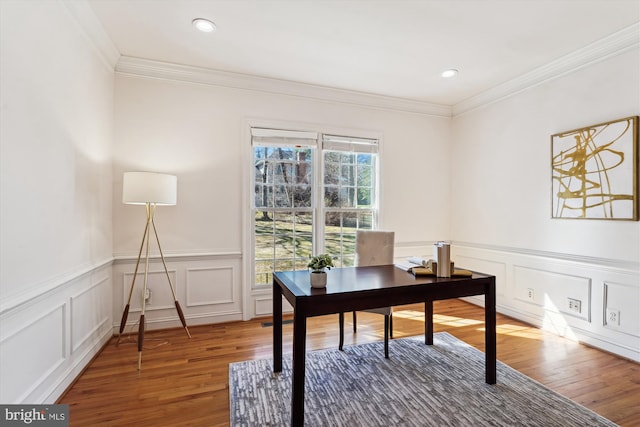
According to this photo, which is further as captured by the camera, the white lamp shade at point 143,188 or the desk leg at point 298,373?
the white lamp shade at point 143,188

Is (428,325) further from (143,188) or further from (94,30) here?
(94,30)

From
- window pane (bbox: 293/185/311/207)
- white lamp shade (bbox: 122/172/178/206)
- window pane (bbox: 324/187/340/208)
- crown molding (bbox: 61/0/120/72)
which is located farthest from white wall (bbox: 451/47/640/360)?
crown molding (bbox: 61/0/120/72)

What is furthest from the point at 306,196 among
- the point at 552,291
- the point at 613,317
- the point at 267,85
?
the point at 613,317

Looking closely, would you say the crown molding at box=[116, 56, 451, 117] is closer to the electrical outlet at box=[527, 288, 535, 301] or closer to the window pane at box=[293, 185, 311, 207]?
the window pane at box=[293, 185, 311, 207]

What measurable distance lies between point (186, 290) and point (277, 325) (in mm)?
1463

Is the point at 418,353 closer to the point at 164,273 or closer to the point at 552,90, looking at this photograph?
the point at 164,273

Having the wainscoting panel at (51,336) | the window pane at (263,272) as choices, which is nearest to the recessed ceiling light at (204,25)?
the wainscoting panel at (51,336)

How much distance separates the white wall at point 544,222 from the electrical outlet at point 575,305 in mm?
38

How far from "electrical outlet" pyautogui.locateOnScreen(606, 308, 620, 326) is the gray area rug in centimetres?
114

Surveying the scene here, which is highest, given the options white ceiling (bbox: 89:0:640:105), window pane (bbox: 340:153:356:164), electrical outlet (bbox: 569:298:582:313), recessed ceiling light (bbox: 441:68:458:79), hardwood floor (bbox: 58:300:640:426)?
recessed ceiling light (bbox: 441:68:458:79)

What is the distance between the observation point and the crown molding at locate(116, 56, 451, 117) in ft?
10.2

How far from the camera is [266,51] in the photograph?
9.61 ft

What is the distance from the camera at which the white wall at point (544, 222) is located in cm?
265

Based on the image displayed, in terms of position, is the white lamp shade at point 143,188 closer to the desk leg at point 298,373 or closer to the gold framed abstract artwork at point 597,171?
the desk leg at point 298,373
